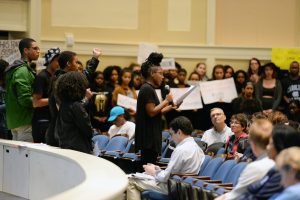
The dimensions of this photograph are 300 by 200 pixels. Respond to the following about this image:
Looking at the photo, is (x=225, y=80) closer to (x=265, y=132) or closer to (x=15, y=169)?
(x=15, y=169)

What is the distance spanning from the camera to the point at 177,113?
480 inches

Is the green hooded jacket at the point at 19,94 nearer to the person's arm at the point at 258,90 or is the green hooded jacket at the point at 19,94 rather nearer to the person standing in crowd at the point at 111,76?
the person standing in crowd at the point at 111,76

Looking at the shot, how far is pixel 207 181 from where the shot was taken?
6.57 metres

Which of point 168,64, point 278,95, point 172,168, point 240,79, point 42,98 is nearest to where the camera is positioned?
point 172,168

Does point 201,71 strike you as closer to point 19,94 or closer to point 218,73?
point 218,73

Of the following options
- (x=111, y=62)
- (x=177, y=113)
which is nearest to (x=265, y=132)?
(x=177, y=113)

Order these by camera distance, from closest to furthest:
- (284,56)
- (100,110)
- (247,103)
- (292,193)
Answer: (292,193), (247,103), (100,110), (284,56)

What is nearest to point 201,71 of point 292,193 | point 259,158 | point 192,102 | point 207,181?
point 192,102

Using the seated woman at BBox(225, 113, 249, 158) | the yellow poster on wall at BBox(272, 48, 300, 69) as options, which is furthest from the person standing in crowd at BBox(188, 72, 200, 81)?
the seated woman at BBox(225, 113, 249, 158)

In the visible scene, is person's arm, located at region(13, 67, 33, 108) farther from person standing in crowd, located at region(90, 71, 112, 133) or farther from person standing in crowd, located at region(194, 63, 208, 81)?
person standing in crowd, located at region(194, 63, 208, 81)

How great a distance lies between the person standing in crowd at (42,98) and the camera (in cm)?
730

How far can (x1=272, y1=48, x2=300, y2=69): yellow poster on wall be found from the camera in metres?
13.3

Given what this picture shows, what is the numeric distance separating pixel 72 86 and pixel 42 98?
981 mm

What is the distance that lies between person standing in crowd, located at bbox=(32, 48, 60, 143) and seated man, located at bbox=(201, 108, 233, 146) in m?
2.39
